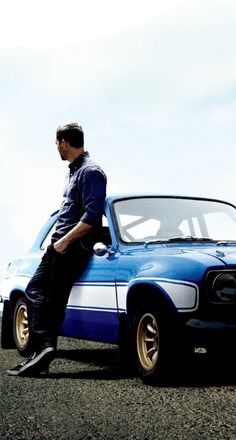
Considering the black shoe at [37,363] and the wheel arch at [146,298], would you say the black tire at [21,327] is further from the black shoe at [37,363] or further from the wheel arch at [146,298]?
the wheel arch at [146,298]

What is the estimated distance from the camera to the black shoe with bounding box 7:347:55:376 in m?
6.82

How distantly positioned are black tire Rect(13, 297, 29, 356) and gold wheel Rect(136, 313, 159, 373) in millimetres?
2522

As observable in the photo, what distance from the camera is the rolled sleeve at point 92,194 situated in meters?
6.77

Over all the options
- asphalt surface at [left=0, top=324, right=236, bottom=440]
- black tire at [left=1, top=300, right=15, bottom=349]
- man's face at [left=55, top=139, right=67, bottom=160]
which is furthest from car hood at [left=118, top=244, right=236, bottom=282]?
black tire at [left=1, top=300, right=15, bottom=349]

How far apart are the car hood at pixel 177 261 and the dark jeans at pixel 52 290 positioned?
61 centimetres

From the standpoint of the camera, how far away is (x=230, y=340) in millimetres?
5871

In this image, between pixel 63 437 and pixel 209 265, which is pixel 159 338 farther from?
pixel 63 437

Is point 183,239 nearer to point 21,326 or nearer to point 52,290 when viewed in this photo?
point 52,290

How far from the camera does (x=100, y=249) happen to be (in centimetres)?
686

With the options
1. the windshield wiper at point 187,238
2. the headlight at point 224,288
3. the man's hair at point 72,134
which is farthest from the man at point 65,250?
the headlight at point 224,288

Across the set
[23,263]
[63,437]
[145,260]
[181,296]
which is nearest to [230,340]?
[181,296]

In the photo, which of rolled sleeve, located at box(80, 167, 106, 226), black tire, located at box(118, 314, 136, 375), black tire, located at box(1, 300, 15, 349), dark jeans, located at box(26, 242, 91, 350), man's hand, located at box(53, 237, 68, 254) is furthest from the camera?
black tire, located at box(1, 300, 15, 349)

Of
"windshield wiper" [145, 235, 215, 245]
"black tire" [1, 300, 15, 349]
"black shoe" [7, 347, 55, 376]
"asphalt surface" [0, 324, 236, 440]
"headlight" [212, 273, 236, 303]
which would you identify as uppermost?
"windshield wiper" [145, 235, 215, 245]

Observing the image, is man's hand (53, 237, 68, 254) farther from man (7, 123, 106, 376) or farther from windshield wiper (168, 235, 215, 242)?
windshield wiper (168, 235, 215, 242)
